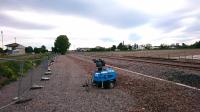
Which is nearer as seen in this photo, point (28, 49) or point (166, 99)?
point (166, 99)

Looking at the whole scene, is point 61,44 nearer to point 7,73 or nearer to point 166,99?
point 7,73

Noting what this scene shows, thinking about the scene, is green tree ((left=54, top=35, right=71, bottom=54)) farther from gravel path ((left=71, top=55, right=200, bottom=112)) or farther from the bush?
gravel path ((left=71, top=55, right=200, bottom=112))

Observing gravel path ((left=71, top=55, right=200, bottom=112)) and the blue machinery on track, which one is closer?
gravel path ((left=71, top=55, right=200, bottom=112))

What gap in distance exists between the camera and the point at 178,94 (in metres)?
12.0

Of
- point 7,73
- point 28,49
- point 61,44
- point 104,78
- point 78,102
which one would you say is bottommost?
point 78,102

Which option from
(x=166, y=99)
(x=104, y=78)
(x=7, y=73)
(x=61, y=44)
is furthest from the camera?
(x=61, y=44)

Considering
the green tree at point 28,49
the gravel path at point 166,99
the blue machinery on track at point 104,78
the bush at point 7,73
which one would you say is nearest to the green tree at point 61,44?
the green tree at point 28,49

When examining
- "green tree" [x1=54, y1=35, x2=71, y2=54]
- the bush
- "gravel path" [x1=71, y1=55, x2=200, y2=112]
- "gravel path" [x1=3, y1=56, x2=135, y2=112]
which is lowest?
"gravel path" [x1=3, y1=56, x2=135, y2=112]

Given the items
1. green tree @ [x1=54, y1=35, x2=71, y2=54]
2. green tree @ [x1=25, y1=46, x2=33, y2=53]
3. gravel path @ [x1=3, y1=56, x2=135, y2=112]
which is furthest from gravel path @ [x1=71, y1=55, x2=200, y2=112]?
green tree @ [x1=25, y1=46, x2=33, y2=53]

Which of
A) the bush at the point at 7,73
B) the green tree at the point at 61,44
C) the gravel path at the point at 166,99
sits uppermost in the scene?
the green tree at the point at 61,44

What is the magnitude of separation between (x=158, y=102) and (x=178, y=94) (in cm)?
202

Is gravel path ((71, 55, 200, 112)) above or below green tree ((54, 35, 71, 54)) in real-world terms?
below

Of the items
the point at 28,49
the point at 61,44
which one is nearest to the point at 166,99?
the point at 61,44

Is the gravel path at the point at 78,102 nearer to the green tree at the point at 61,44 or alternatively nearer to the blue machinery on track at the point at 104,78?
the blue machinery on track at the point at 104,78
